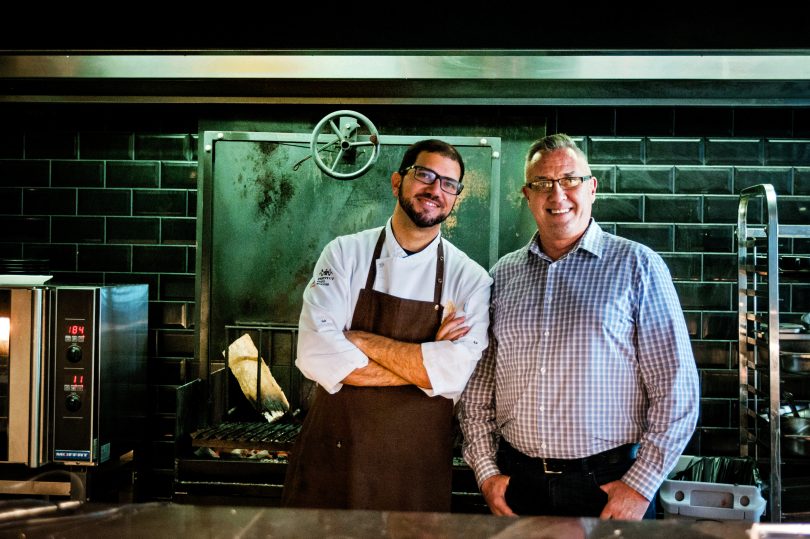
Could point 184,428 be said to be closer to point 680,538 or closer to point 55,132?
point 55,132

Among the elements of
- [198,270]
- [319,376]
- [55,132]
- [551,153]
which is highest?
[55,132]

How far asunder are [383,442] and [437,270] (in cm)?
68

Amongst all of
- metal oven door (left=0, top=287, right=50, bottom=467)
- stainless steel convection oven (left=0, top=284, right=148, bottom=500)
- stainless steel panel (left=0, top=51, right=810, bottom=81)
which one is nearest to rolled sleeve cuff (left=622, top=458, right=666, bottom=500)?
stainless steel panel (left=0, top=51, right=810, bottom=81)

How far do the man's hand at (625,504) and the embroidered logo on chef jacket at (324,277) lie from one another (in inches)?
48.2

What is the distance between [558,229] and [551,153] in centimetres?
27

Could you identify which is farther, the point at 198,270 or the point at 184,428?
the point at 198,270

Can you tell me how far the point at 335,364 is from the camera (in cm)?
246

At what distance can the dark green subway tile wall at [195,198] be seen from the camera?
3756 millimetres

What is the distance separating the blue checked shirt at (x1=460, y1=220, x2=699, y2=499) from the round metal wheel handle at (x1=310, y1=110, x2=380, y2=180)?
146cm

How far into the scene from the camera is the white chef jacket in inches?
96.6

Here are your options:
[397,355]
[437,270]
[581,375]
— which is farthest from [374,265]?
[581,375]

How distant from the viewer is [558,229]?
2.43m

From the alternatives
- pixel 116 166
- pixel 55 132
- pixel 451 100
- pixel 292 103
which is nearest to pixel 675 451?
pixel 451 100
